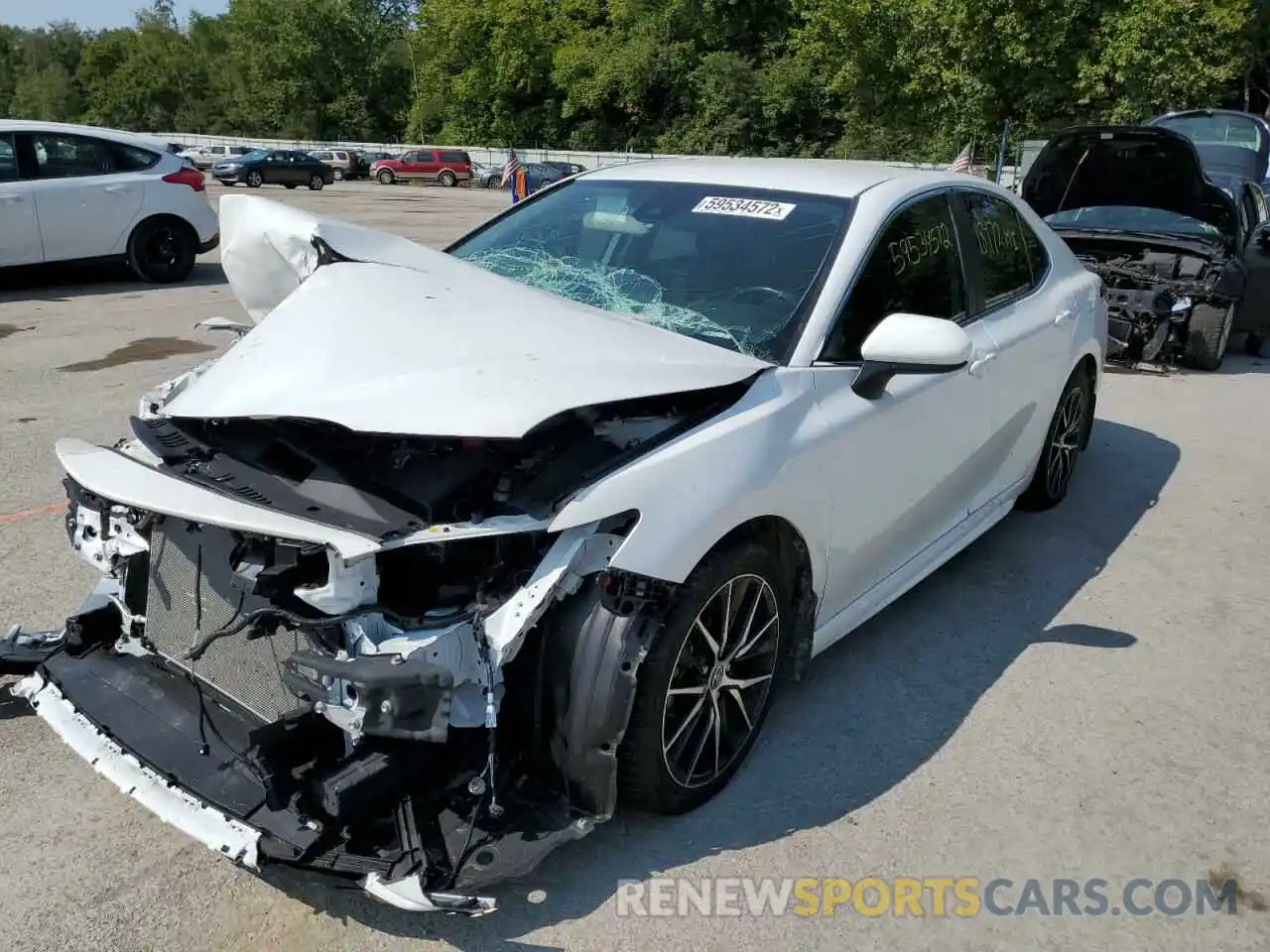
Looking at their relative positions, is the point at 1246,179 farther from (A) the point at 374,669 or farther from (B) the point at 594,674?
(A) the point at 374,669

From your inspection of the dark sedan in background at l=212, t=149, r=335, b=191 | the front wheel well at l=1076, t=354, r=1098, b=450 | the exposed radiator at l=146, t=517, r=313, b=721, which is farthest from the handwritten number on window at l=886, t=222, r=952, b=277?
the dark sedan in background at l=212, t=149, r=335, b=191

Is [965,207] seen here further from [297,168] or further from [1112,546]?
[297,168]

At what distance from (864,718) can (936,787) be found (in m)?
0.38

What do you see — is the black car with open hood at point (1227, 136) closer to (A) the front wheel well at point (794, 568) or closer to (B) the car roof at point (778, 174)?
(B) the car roof at point (778, 174)

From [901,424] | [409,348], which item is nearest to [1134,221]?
[901,424]

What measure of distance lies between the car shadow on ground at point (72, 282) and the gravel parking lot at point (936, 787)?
6.20 meters

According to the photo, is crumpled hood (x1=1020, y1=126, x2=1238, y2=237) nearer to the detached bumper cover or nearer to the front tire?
the front tire

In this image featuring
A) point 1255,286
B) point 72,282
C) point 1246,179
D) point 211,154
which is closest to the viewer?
point 1255,286

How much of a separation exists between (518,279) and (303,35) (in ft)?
230

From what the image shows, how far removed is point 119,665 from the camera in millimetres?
2898

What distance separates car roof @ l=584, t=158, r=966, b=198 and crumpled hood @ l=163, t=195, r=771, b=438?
870 millimetres

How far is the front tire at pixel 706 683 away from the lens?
8.73 ft

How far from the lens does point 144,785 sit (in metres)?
2.48

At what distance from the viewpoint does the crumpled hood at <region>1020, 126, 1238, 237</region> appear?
29.0 ft
